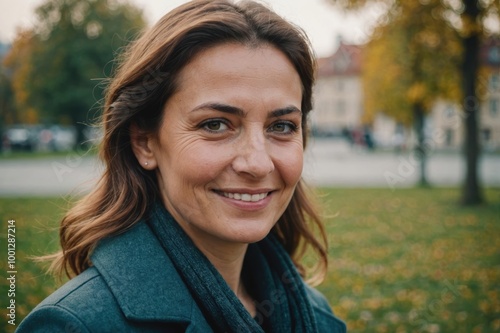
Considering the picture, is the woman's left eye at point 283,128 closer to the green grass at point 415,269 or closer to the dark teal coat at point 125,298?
the dark teal coat at point 125,298

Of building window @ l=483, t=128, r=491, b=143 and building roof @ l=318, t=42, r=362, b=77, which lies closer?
building window @ l=483, t=128, r=491, b=143

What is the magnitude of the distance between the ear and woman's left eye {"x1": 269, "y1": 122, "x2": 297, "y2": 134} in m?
0.51

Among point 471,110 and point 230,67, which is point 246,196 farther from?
point 471,110

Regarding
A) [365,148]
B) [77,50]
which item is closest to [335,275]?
[77,50]

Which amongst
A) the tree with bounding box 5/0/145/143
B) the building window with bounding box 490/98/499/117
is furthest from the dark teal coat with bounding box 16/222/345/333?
the building window with bounding box 490/98/499/117

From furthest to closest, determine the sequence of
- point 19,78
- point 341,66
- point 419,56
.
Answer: point 341,66
point 19,78
point 419,56

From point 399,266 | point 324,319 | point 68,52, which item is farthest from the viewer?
point 68,52

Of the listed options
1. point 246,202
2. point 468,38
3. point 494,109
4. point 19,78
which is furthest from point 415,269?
point 494,109

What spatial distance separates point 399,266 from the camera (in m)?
7.73

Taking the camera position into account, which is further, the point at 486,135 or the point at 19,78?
the point at 486,135

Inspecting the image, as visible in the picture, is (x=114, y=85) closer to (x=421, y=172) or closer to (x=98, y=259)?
(x=98, y=259)

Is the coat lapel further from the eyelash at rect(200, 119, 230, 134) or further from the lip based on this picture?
the eyelash at rect(200, 119, 230, 134)

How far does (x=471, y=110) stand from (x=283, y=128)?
1279cm

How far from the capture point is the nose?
1852mm
